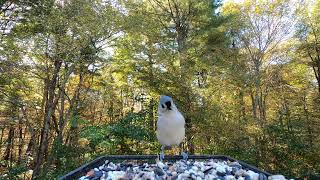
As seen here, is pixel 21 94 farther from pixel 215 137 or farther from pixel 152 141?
pixel 215 137

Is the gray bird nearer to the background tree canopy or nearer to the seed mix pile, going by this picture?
the seed mix pile

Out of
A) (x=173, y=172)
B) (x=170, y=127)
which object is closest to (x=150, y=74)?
(x=170, y=127)

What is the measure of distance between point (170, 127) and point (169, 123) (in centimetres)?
3

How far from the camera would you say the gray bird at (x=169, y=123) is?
1899 millimetres

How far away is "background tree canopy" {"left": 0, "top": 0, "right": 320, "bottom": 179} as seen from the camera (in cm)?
839

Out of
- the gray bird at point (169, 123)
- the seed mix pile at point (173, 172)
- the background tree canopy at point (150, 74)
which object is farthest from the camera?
the background tree canopy at point (150, 74)

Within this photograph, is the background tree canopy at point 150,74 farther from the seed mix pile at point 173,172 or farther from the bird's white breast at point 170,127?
the seed mix pile at point 173,172

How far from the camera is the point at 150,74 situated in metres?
9.39

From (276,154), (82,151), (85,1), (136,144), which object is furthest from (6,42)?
(276,154)

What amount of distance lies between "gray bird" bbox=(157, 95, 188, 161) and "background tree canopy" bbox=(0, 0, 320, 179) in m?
5.44

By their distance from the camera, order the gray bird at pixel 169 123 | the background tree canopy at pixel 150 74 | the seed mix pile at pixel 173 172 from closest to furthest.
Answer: the seed mix pile at pixel 173 172, the gray bird at pixel 169 123, the background tree canopy at pixel 150 74

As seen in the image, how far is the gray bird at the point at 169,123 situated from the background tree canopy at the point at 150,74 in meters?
5.44

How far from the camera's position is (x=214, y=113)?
29.2 ft

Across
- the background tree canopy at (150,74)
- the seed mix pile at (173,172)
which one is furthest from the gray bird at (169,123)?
the background tree canopy at (150,74)
